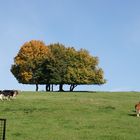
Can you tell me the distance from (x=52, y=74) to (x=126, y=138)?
78650 millimetres

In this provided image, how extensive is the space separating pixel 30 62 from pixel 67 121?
75946 mm

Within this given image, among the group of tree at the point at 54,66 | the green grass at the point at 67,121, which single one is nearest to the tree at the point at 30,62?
the group of tree at the point at 54,66

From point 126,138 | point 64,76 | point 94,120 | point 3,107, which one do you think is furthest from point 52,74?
point 126,138

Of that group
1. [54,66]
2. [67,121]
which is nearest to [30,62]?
[54,66]

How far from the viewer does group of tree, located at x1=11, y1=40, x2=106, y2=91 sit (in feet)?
348

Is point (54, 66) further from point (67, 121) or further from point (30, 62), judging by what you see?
point (67, 121)

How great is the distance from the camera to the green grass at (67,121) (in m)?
27.6

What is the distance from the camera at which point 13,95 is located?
52.1m

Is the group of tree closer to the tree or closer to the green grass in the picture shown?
the tree

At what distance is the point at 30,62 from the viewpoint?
109 meters

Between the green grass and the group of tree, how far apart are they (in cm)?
5793

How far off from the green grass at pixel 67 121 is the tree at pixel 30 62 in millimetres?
58543

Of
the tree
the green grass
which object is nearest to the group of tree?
the tree

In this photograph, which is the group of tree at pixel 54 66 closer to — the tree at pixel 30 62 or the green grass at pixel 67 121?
the tree at pixel 30 62
